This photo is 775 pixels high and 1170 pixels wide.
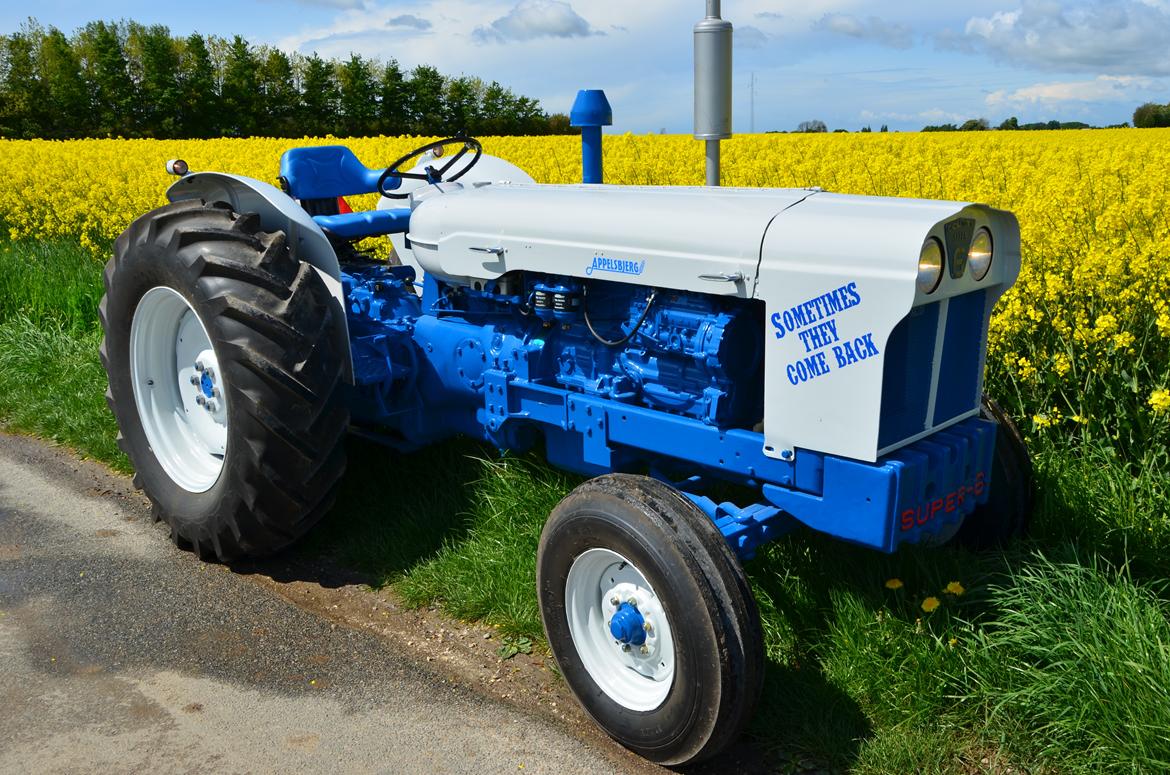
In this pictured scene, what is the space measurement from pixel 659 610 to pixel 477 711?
0.74 metres

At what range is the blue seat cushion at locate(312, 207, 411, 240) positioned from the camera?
180 inches

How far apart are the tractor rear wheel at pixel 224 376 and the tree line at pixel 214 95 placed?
33518mm

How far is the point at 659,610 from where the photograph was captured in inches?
114

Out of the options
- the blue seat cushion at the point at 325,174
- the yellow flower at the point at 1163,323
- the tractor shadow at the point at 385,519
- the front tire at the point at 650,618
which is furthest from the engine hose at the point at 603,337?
the yellow flower at the point at 1163,323

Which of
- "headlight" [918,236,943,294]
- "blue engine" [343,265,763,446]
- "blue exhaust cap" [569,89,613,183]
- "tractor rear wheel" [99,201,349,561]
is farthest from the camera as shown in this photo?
"blue exhaust cap" [569,89,613,183]

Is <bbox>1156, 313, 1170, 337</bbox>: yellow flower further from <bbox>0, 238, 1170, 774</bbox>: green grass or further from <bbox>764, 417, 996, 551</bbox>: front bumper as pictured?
<bbox>764, 417, 996, 551</bbox>: front bumper

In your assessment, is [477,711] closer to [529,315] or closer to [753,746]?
[753,746]

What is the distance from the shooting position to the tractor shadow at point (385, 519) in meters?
4.18

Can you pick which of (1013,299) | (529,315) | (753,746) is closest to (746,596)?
(753,746)

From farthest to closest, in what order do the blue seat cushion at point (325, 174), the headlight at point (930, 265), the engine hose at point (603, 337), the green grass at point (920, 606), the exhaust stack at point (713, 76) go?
the blue seat cushion at point (325, 174)
the exhaust stack at point (713, 76)
the engine hose at point (603, 337)
the green grass at point (920, 606)
the headlight at point (930, 265)

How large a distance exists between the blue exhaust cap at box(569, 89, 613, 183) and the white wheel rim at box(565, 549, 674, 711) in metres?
1.81

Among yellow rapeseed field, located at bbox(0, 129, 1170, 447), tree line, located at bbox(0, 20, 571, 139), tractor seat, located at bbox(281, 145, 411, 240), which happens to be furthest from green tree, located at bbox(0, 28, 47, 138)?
tractor seat, located at bbox(281, 145, 411, 240)

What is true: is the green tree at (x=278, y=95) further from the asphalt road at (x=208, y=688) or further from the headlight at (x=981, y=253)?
the headlight at (x=981, y=253)

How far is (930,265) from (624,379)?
3.67ft
